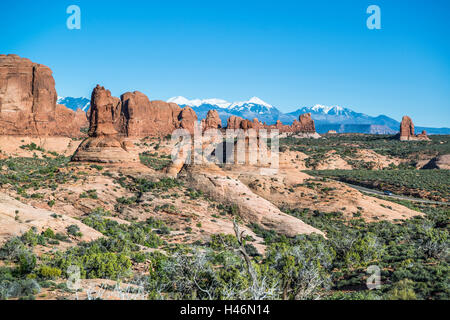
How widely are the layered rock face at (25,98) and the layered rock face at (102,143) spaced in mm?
30263

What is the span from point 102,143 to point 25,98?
118 ft

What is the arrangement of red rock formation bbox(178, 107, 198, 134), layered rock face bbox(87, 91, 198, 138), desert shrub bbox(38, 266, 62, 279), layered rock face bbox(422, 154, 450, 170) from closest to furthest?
desert shrub bbox(38, 266, 62, 279) < layered rock face bbox(422, 154, 450, 170) < layered rock face bbox(87, 91, 198, 138) < red rock formation bbox(178, 107, 198, 134)

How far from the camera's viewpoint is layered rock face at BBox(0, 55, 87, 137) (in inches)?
2372

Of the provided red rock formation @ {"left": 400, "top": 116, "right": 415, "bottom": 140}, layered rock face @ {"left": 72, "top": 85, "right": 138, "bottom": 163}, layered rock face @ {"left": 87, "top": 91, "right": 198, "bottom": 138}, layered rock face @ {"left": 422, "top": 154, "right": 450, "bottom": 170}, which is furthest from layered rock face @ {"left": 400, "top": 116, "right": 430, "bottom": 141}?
layered rock face @ {"left": 72, "top": 85, "right": 138, "bottom": 163}

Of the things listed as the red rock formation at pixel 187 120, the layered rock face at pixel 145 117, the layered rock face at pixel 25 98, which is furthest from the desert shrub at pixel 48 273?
the red rock formation at pixel 187 120

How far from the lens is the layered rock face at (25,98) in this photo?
6025 centimetres

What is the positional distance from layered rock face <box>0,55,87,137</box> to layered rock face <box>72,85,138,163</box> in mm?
30263

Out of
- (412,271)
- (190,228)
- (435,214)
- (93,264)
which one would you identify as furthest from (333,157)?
(93,264)

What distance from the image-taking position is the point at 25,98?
6259 centimetres

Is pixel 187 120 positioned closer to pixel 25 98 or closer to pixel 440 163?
pixel 25 98

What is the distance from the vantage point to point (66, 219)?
72.6 ft

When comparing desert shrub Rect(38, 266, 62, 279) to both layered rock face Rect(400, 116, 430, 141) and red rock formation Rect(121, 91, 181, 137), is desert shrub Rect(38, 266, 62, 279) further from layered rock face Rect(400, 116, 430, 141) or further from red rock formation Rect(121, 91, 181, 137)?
layered rock face Rect(400, 116, 430, 141)

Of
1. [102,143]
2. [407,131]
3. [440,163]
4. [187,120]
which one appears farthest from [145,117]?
[407,131]

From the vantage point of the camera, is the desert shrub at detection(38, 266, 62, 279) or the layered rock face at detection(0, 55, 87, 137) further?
the layered rock face at detection(0, 55, 87, 137)
